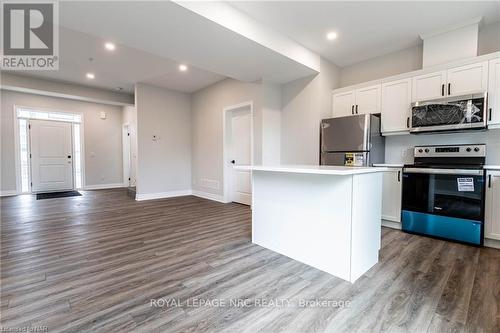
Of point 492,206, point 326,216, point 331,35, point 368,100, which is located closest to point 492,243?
point 492,206

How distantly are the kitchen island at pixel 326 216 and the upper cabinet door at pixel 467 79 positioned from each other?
189cm

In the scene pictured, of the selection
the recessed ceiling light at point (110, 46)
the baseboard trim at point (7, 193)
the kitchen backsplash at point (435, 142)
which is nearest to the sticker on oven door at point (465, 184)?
the kitchen backsplash at point (435, 142)

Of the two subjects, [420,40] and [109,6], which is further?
[420,40]

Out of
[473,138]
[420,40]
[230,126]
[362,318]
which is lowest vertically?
[362,318]

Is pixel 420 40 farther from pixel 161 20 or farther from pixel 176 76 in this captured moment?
pixel 176 76

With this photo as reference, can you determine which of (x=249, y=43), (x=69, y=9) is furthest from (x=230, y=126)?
(x=69, y=9)

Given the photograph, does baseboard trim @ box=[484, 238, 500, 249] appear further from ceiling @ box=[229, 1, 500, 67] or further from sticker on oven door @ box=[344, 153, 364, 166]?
ceiling @ box=[229, 1, 500, 67]

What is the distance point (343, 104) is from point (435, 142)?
1.49m

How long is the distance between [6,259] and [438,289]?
13.3 feet

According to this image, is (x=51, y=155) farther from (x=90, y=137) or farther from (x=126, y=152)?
(x=126, y=152)

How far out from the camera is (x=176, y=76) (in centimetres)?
508

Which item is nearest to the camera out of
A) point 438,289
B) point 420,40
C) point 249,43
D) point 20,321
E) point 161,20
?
point 20,321

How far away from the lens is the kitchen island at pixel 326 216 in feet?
6.46

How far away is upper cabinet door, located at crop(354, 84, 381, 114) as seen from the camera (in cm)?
370
